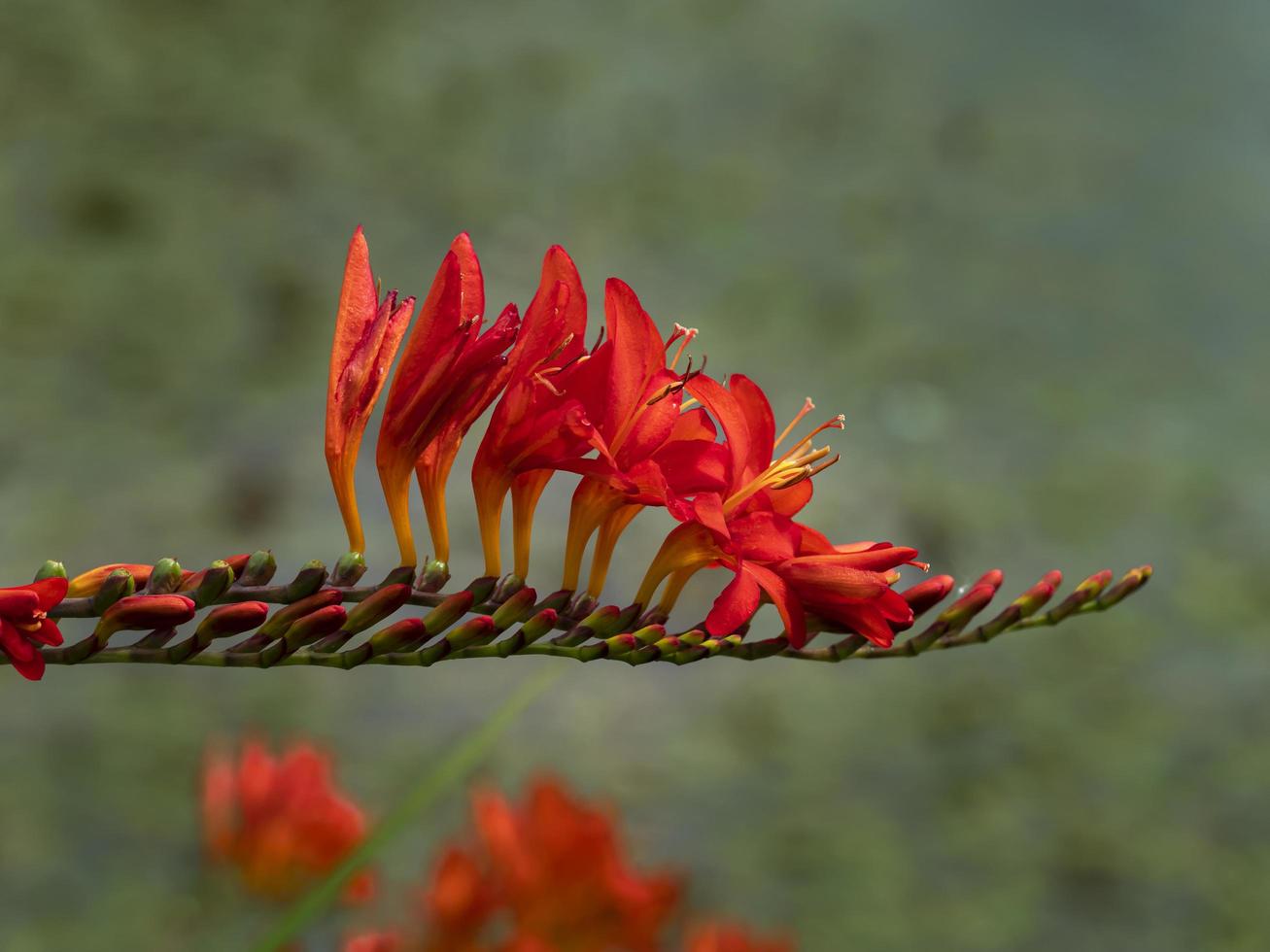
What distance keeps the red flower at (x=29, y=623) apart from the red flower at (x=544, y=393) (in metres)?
0.08

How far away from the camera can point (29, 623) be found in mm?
184

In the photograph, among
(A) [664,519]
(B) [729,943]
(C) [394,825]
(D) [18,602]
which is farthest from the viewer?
(A) [664,519]

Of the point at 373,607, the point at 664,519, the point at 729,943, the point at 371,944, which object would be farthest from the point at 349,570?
the point at 664,519

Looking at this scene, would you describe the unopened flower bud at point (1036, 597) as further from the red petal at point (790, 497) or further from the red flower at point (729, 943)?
the red flower at point (729, 943)

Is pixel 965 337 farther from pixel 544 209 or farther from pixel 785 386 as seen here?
pixel 544 209

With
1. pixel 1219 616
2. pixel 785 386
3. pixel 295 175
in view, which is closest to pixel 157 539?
pixel 295 175

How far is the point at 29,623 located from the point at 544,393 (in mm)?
97

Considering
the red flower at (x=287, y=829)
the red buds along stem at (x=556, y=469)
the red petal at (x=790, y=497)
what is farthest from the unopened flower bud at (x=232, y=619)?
the red flower at (x=287, y=829)

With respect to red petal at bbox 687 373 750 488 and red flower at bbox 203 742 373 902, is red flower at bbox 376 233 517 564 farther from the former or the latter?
red flower at bbox 203 742 373 902

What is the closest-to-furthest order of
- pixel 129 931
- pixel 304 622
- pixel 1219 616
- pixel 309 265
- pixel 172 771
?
pixel 304 622
pixel 129 931
pixel 172 771
pixel 309 265
pixel 1219 616

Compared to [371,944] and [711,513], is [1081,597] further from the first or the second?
[371,944]

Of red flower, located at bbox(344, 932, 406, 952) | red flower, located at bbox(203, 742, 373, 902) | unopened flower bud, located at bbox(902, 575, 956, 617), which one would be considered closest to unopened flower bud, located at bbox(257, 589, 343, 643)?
unopened flower bud, located at bbox(902, 575, 956, 617)

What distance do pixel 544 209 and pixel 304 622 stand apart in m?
1.57

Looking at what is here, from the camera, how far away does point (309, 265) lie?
158 centimetres
